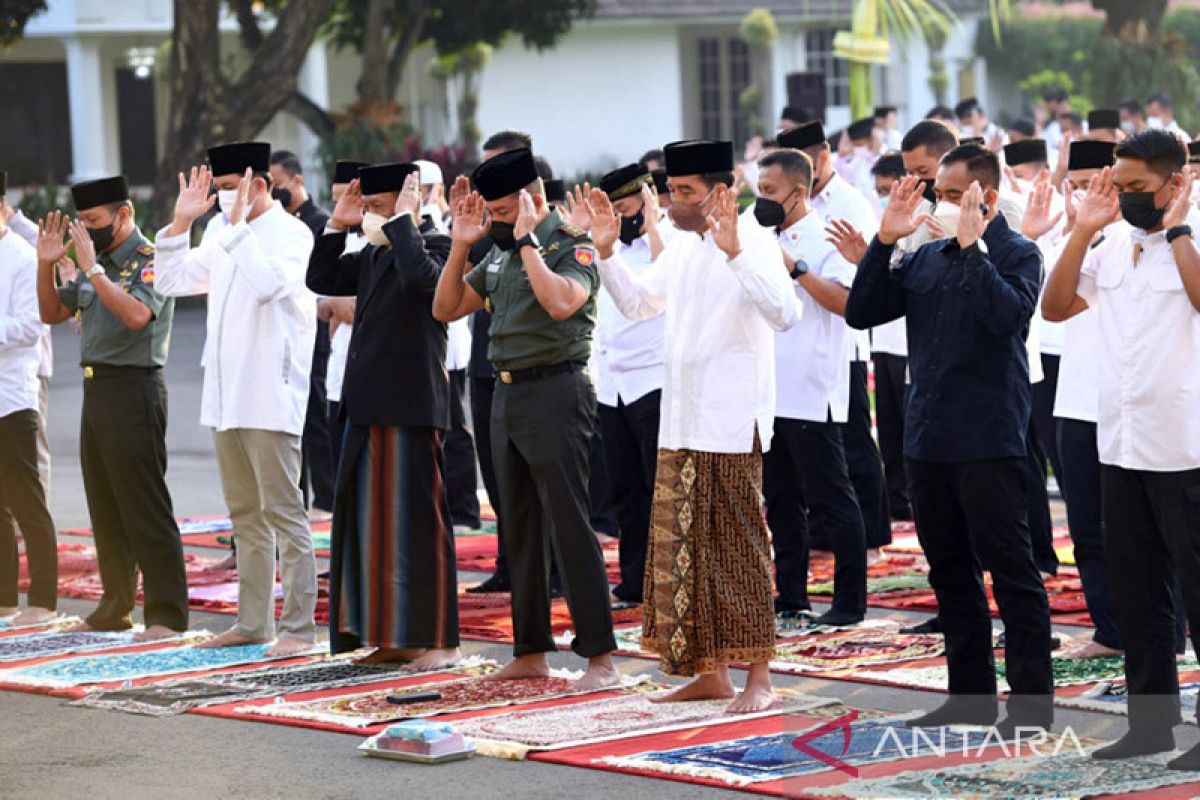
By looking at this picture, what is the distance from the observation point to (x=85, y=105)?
36.8 meters

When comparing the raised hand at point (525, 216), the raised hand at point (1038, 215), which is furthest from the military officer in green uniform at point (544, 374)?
the raised hand at point (1038, 215)

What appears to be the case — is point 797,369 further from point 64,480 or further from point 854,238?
point 64,480

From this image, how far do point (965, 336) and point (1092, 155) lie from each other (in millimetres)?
1609

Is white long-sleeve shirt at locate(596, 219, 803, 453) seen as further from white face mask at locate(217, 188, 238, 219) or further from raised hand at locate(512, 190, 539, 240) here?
white face mask at locate(217, 188, 238, 219)

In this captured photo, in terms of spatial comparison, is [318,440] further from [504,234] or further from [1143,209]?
[1143,209]

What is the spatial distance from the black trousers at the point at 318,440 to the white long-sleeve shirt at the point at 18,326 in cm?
193

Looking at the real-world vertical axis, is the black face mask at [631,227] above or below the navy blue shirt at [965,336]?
above

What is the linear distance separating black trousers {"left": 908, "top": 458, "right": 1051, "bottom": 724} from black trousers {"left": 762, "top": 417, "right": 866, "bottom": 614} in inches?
81.1

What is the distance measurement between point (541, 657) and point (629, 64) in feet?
118

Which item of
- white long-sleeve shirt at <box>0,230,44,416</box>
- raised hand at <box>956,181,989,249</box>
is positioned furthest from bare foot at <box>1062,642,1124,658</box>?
white long-sleeve shirt at <box>0,230,44,416</box>

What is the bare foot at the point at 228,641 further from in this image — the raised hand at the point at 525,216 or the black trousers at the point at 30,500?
the raised hand at the point at 525,216

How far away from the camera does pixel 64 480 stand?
15.7 meters

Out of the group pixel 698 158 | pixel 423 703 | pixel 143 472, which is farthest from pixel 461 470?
pixel 698 158

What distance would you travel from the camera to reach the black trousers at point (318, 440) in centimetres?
1259
